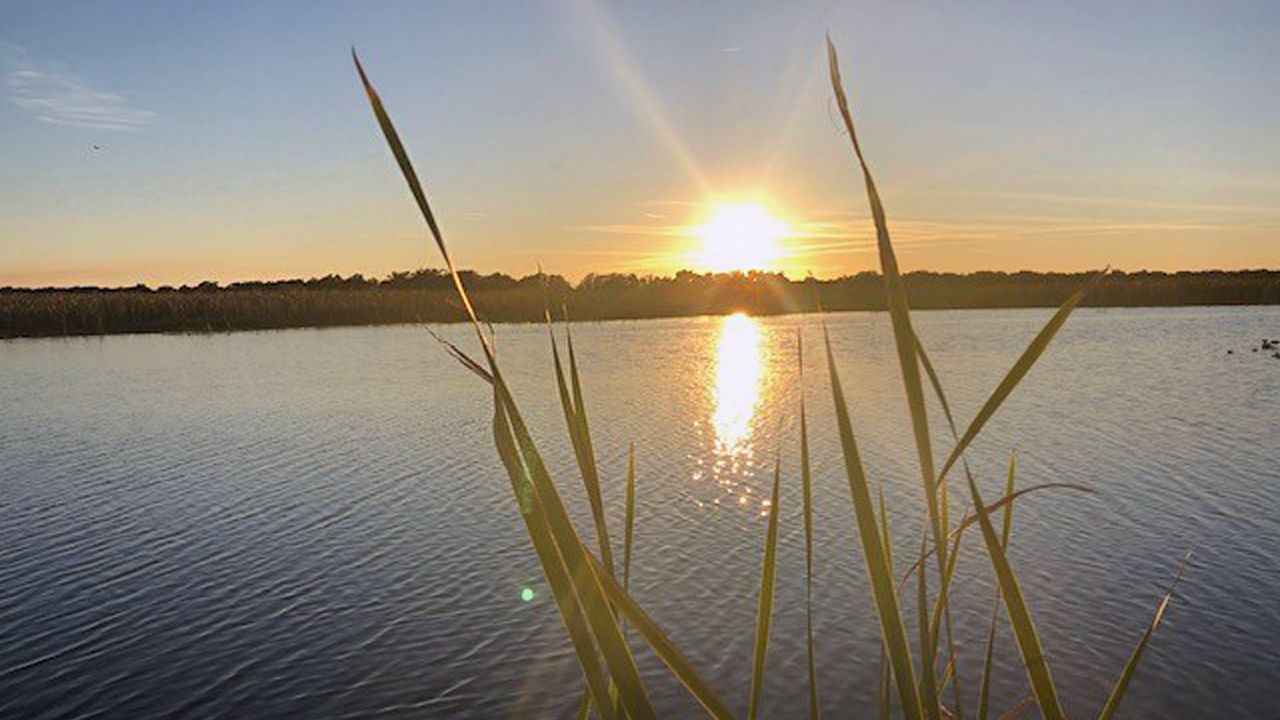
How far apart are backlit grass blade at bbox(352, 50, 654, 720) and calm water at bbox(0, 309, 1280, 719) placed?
19.1 ft

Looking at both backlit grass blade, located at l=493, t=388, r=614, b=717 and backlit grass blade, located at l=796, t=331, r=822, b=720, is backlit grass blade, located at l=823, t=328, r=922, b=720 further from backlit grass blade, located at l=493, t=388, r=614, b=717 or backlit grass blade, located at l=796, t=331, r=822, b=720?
backlit grass blade, located at l=493, t=388, r=614, b=717

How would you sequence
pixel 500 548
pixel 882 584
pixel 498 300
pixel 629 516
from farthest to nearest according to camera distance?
1. pixel 498 300
2. pixel 500 548
3. pixel 629 516
4. pixel 882 584

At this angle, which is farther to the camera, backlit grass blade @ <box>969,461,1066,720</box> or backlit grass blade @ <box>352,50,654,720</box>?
backlit grass blade @ <box>969,461,1066,720</box>

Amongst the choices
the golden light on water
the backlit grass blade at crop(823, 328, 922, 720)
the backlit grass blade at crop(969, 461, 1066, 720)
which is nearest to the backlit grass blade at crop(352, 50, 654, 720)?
the backlit grass blade at crop(823, 328, 922, 720)

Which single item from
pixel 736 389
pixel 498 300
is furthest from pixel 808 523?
pixel 498 300

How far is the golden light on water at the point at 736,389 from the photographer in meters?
16.3

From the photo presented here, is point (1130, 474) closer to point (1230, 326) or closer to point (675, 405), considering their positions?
point (675, 405)

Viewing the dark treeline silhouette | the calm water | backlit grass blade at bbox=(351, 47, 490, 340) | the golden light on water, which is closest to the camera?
backlit grass blade at bbox=(351, 47, 490, 340)

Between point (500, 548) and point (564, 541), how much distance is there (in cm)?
932

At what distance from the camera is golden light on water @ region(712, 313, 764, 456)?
641 inches

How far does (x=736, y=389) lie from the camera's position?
76.6 feet

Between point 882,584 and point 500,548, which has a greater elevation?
point 882,584

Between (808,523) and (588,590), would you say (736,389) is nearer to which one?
(808,523)

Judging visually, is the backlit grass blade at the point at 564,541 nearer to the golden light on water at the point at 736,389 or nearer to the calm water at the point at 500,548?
the calm water at the point at 500,548
